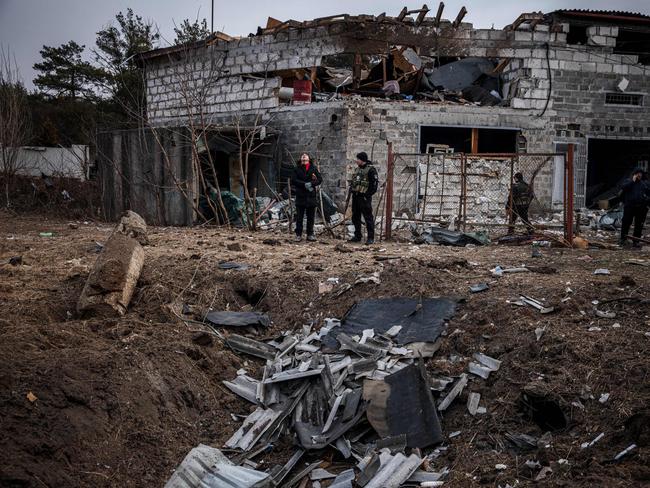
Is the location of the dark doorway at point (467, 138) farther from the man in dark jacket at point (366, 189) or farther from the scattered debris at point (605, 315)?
Answer: the scattered debris at point (605, 315)

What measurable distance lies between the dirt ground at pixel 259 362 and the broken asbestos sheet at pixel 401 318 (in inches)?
6.6

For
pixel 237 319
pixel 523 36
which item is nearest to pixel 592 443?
pixel 237 319

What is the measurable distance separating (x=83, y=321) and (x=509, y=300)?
4.51 meters

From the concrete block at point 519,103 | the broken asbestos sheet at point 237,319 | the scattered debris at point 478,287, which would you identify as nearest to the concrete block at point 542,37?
the concrete block at point 519,103

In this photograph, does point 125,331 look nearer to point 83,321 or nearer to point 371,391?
point 83,321

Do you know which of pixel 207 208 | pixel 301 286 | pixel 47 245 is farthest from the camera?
pixel 207 208

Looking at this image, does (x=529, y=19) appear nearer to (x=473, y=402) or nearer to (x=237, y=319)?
(x=237, y=319)

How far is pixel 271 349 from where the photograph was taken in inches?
262

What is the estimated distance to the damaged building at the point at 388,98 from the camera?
49.0 ft

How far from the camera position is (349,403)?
544 cm

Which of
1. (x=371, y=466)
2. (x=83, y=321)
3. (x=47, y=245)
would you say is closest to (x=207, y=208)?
(x=47, y=245)

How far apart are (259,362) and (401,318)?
1617 millimetres

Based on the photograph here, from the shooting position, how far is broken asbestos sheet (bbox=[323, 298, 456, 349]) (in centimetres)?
618

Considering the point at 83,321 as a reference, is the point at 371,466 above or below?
below
